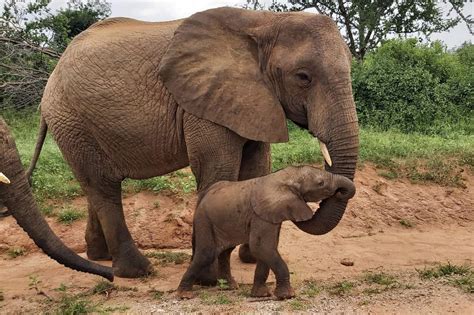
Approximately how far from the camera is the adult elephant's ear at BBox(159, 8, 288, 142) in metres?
4.59

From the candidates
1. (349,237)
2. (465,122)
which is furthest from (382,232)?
(465,122)

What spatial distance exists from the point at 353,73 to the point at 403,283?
9.51 m

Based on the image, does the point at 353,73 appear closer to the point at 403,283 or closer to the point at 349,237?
the point at 349,237

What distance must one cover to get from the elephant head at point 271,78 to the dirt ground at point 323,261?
67 cm

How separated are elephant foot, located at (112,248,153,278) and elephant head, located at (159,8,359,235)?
1531 mm

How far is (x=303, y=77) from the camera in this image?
445 centimetres

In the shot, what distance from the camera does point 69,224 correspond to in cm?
682

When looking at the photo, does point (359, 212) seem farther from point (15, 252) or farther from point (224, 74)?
point (15, 252)

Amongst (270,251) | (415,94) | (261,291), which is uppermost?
(415,94)

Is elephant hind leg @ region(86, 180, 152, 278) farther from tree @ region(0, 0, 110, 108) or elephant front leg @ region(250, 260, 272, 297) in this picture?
tree @ region(0, 0, 110, 108)

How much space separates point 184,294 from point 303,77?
5.97 ft

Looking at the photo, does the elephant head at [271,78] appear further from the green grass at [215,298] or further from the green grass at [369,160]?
the green grass at [369,160]

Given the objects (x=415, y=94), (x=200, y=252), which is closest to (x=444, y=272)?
(x=200, y=252)

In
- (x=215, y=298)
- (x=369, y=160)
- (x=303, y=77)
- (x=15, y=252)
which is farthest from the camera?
(x=369, y=160)
